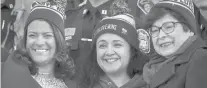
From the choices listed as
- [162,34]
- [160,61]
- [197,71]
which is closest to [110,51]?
[160,61]

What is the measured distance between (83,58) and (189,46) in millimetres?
1614

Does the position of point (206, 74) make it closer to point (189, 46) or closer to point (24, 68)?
point (189, 46)

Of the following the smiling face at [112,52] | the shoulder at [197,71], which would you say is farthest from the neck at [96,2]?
the shoulder at [197,71]

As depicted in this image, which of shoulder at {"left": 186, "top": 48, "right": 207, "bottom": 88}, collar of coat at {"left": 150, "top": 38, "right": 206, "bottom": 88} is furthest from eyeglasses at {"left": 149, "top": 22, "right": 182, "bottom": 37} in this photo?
shoulder at {"left": 186, "top": 48, "right": 207, "bottom": 88}

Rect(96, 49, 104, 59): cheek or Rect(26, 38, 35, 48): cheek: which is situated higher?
Rect(26, 38, 35, 48): cheek

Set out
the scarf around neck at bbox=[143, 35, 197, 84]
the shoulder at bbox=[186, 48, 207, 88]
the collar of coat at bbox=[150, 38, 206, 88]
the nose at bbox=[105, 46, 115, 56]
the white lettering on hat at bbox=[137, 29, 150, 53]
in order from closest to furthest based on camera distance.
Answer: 1. the shoulder at bbox=[186, 48, 207, 88]
2. the collar of coat at bbox=[150, 38, 206, 88]
3. the scarf around neck at bbox=[143, 35, 197, 84]
4. the nose at bbox=[105, 46, 115, 56]
5. the white lettering on hat at bbox=[137, 29, 150, 53]

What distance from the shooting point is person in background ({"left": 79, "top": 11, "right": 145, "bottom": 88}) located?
3748 millimetres

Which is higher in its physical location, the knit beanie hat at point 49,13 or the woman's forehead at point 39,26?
the knit beanie hat at point 49,13

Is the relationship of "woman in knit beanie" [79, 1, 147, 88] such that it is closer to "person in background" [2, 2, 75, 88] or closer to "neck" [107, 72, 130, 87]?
"neck" [107, 72, 130, 87]

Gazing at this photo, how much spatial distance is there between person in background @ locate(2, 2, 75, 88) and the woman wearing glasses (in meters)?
0.86

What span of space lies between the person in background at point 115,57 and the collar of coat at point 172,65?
0.65 meters

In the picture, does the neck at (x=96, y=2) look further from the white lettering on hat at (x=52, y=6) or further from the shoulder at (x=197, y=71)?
the shoulder at (x=197, y=71)

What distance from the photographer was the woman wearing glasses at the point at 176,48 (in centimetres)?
277

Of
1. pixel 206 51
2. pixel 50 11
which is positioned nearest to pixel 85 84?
pixel 50 11
